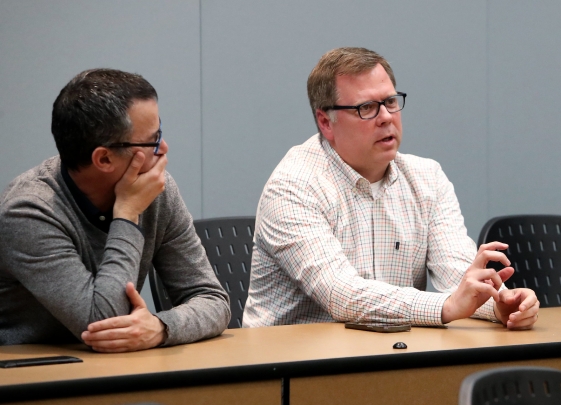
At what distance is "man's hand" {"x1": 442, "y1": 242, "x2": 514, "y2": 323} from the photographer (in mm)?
1998

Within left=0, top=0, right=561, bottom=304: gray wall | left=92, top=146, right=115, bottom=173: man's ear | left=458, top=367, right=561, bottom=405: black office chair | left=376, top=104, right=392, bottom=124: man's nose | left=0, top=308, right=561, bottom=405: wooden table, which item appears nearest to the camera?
left=458, top=367, right=561, bottom=405: black office chair

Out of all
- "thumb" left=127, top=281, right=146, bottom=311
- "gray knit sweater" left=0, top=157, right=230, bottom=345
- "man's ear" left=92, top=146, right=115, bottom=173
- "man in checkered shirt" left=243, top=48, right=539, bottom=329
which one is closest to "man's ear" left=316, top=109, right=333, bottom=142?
"man in checkered shirt" left=243, top=48, right=539, bottom=329

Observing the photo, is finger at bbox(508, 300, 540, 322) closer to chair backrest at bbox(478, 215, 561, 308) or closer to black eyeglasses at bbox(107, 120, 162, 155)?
chair backrest at bbox(478, 215, 561, 308)

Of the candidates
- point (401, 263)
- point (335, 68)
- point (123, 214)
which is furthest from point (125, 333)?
point (335, 68)

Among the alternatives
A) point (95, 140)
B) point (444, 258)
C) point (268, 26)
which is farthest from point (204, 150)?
point (95, 140)

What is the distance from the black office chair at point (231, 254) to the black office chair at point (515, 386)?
1409mm

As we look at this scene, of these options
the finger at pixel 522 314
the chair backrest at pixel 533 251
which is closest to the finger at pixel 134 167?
the finger at pixel 522 314

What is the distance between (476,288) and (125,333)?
2.79ft

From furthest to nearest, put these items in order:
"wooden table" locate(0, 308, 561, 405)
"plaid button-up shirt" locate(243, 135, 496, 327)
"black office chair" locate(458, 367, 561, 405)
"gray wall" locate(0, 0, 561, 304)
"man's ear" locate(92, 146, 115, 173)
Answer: "gray wall" locate(0, 0, 561, 304)
"plaid button-up shirt" locate(243, 135, 496, 327)
"man's ear" locate(92, 146, 115, 173)
"wooden table" locate(0, 308, 561, 405)
"black office chair" locate(458, 367, 561, 405)

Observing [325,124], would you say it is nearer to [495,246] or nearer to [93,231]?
[495,246]

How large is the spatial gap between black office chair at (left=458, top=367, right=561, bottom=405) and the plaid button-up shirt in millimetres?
909

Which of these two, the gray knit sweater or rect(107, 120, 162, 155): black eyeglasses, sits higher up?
rect(107, 120, 162, 155): black eyeglasses

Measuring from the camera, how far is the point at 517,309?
2090 millimetres

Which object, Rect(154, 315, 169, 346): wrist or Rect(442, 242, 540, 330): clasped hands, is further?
Rect(442, 242, 540, 330): clasped hands
